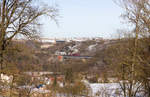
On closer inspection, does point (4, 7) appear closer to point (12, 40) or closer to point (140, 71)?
point (12, 40)

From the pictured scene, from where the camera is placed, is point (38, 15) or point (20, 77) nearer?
point (38, 15)

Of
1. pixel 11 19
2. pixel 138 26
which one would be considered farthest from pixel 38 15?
pixel 138 26

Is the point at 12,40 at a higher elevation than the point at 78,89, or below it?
higher

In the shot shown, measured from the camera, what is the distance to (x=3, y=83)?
23.8ft

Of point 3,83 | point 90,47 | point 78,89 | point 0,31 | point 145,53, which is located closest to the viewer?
point 0,31

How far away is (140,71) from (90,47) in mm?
58046

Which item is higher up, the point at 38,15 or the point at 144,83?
the point at 38,15

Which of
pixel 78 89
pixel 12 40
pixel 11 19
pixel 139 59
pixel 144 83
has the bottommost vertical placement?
pixel 78 89

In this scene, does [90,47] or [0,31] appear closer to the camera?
[0,31]

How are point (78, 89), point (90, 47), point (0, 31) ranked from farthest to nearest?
point (90, 47)
point (78, 89)
point (0, 31)

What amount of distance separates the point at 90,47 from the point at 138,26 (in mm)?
57931

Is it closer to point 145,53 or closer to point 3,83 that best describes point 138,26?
point 145,53

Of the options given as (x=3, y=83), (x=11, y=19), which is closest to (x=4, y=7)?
(x=11, y=19)

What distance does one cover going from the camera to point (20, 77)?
319 inches
